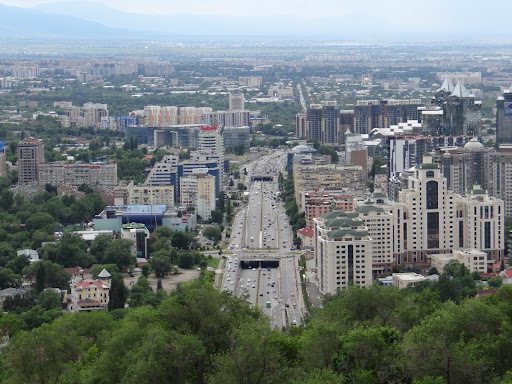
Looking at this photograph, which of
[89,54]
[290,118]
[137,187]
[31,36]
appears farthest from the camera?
[31,36]

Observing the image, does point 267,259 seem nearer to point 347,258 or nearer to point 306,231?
point 306,231

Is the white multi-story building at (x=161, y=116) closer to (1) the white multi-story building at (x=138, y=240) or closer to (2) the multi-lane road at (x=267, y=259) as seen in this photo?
(2) the multi-lane road at (x=267, y=259)

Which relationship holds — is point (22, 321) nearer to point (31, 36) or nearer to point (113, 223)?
point (113, 223)

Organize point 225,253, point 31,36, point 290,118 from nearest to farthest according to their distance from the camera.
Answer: point 225,253 < point 290,118 < point 31,36

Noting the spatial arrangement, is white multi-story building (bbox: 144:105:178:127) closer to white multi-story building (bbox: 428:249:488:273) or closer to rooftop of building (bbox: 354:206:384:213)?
rooftop of building (bbox: 354:206:384:213)

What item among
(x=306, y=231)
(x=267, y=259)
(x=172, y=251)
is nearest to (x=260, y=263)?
(x=267, y=259)

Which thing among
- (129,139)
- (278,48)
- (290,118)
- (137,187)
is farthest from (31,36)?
(137,187)
